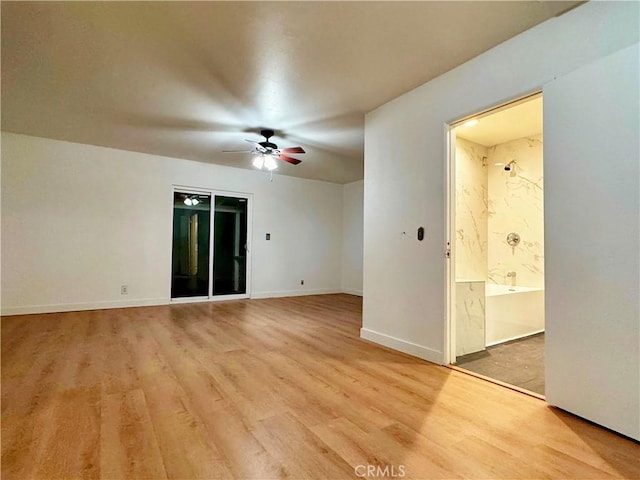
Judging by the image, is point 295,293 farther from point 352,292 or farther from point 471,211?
point 471,211

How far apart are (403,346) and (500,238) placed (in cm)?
263

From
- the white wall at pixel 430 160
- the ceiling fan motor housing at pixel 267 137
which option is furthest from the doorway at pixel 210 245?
the white wall at pixel 430 160

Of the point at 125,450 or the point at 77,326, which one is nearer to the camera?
the point at 125,450

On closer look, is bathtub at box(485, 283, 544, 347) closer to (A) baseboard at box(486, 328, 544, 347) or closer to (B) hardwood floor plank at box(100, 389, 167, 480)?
(A) baseboard at box(486, 328, 544, 347)

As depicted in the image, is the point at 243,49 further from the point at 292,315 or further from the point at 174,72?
the point at 292,315

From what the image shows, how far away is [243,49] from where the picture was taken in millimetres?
2430

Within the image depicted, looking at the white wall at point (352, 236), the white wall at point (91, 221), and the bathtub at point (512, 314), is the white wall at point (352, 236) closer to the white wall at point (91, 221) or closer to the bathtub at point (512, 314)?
the white wall at point (91, 221)

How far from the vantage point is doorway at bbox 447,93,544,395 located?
10.3 feet

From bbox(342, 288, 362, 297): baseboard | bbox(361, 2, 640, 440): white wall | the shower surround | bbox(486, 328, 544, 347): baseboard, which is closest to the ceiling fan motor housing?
bbox(361, 2, 640, 440): white wall

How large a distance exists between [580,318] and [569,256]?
37 cm

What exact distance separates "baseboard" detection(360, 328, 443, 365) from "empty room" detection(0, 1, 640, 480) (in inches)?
1.1

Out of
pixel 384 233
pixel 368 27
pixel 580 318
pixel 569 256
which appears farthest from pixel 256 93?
pixel 580 318

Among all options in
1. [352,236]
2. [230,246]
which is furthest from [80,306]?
[352,236]

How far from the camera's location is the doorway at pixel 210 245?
562 cm
